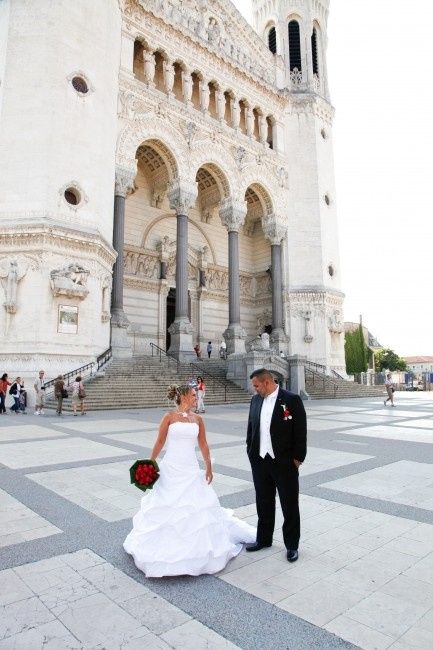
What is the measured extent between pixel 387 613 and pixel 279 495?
112 centimetres

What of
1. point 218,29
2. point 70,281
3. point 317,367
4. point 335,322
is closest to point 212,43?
point 218,29

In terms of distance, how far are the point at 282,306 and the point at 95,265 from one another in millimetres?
15561

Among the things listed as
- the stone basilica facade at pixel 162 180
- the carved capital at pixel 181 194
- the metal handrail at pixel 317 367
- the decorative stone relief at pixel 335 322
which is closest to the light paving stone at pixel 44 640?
the stone basilica facade at pixel 162 180

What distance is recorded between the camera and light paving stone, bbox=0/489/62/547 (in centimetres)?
390

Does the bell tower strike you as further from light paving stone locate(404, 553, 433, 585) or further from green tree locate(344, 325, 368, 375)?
light paving stone locate(404, 553, 433, 585)

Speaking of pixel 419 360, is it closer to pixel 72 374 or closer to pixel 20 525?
pixel 72 374

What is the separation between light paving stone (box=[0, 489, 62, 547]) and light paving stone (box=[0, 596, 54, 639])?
113 centimetres

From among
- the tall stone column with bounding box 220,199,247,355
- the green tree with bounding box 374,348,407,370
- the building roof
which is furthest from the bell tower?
the building roof

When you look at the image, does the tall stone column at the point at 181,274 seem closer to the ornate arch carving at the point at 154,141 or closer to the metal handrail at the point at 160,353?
the metal handrail at the point at 160,353

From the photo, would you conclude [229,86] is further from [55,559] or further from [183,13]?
[55,559]

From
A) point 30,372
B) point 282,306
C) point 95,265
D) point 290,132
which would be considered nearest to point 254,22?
point 290,132

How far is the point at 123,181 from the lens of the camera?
21906 mm

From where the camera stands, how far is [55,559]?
3.47 meters

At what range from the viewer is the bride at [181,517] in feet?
10.5
